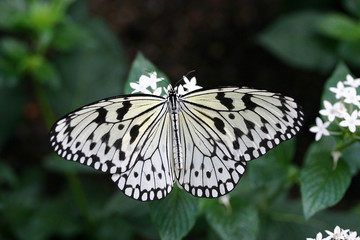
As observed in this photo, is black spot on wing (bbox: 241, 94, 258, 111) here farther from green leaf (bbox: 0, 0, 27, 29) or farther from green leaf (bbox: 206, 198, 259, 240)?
green leaf (bbox: 0, 0, 27, 29)

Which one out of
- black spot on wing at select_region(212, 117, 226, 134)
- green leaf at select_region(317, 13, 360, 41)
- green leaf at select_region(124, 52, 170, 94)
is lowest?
black spot on wing at select_region(212, 117, 226, 134)

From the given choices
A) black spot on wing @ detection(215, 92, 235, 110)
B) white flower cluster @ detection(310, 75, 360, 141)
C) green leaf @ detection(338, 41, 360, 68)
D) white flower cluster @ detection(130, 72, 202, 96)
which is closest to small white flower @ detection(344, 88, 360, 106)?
white flower cluster @ detection(310, 75, 360, 141)

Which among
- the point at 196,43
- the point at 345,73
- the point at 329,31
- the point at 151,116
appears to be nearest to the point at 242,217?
the point at 151,116

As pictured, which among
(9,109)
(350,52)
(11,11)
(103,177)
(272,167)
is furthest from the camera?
(103,177)

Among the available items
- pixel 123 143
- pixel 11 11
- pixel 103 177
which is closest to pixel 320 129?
pixel 123 143

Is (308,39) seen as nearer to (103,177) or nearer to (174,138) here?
(103,177)

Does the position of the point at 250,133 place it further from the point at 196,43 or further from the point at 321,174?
the point at 196,43

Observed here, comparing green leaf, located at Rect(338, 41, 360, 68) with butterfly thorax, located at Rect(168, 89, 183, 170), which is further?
green leaf, located at Rect(338, 41, 360, 68)
